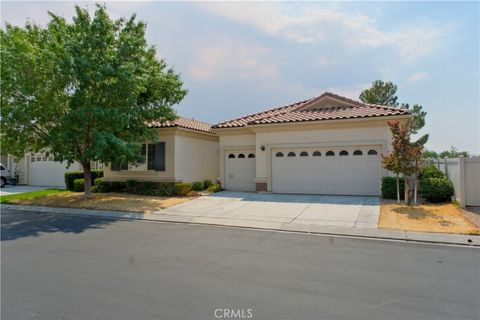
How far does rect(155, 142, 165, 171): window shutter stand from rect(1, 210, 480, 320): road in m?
9.37

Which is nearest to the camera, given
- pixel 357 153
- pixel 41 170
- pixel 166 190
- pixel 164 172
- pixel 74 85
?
pixel 74 85

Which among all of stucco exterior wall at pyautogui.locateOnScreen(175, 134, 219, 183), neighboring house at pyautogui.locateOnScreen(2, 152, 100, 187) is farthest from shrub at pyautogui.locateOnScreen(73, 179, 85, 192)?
stucco exterior wall at pyautogui.locateOnScreen(175, 134, 219, 183)

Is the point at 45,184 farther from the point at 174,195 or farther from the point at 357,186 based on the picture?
the point at 357,186

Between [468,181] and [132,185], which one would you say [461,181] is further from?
[132,185]

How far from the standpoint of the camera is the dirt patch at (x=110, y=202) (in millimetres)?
13455

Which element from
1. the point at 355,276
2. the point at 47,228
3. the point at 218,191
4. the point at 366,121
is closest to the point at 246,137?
the point at 218,191

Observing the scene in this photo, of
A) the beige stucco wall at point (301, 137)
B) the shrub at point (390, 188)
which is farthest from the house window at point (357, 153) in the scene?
the shrub at point (390, 188)

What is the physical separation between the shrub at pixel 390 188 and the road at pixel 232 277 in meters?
6.51

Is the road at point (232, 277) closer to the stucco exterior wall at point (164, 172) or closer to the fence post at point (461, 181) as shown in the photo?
the fence post at point (461, 181)

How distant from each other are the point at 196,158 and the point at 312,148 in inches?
278

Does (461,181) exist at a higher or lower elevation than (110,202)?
higher

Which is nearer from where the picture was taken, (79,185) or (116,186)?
(116,186)

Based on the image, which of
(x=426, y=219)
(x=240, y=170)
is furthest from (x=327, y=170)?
(x=426, y=219)

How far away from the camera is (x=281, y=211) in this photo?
39.7 ft
